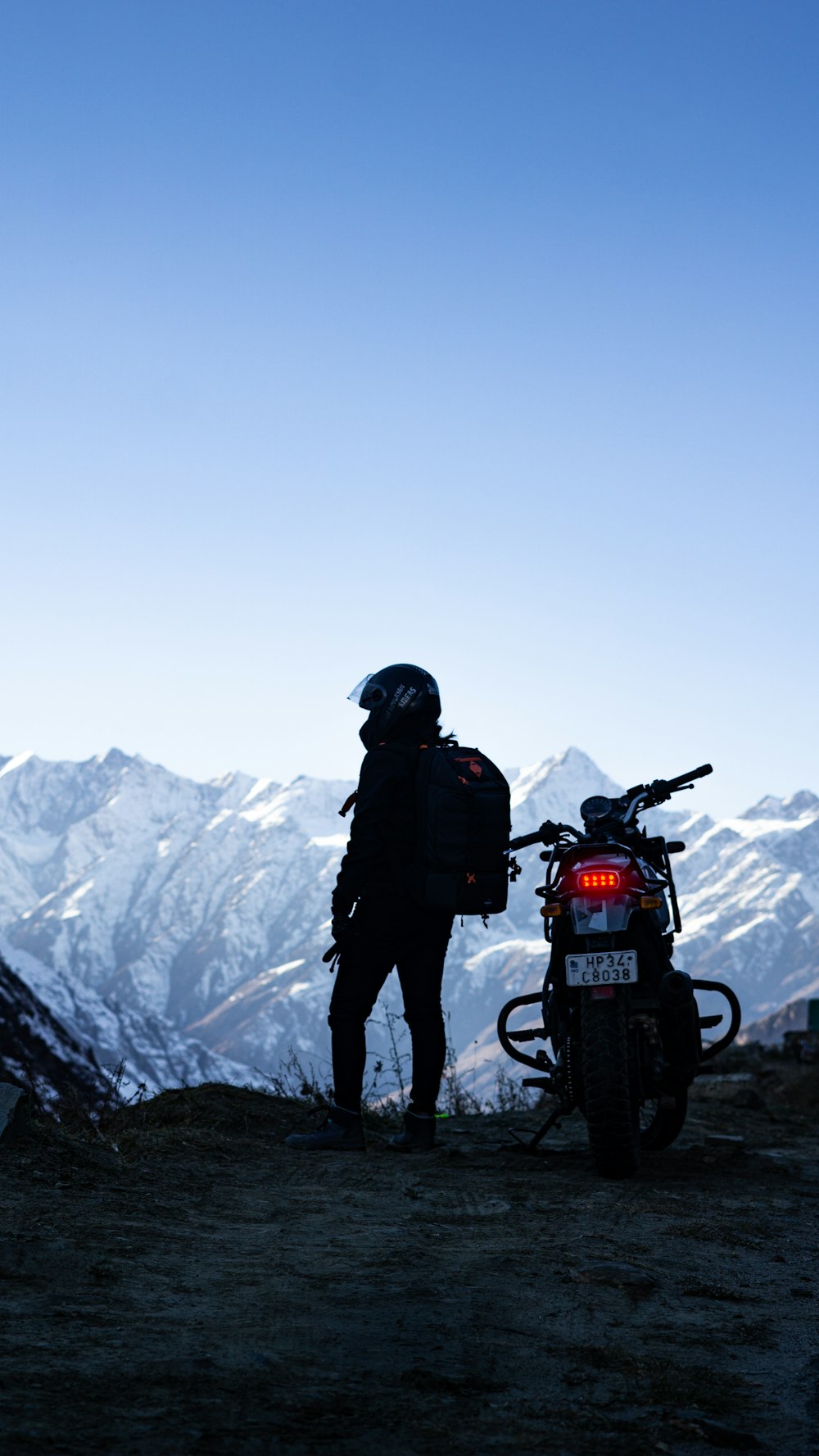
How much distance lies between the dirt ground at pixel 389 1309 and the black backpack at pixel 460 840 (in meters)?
1.37

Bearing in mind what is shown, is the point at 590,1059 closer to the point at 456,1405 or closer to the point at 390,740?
the point at 390,740

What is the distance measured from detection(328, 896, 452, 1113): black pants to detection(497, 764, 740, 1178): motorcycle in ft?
2.88

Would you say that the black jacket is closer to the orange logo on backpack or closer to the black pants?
the black pants

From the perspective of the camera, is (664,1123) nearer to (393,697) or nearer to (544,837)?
(544,837)

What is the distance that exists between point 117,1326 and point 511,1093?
763 centimetres

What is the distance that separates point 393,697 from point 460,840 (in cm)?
95

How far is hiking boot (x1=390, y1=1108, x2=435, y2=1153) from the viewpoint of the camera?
7352 mm

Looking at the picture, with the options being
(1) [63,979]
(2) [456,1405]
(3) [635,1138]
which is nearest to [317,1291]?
(2) [456,1405]

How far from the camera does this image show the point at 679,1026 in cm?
623

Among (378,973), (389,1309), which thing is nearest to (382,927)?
(378,973)

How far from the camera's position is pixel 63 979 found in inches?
4087

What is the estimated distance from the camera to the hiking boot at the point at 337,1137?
7199mm

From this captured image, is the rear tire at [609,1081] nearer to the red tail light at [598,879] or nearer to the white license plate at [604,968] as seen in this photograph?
the white license plate at [604,968]

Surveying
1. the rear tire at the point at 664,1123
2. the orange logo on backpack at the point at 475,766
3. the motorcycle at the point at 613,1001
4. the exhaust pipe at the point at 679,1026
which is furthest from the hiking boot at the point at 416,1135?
the orange logo on backpack at the point at 475,766
